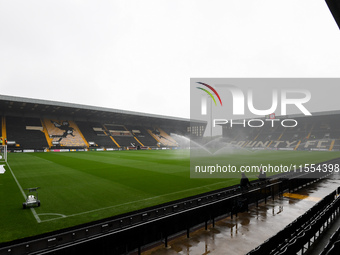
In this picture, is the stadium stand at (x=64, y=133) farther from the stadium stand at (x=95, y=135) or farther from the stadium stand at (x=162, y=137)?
the stadium stand at (x=162, y=137)

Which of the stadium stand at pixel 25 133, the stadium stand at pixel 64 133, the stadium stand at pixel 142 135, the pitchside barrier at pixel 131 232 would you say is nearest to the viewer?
the pitchside barrier at pixel 131 232

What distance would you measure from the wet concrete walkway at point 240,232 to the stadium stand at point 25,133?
46125 millimetres

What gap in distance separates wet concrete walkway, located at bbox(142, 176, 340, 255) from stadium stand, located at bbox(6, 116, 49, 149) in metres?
46.1

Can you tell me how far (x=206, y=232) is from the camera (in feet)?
20.5

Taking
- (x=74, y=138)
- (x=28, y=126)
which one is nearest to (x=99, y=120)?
(x=74, y=138)

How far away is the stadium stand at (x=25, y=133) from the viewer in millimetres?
42062

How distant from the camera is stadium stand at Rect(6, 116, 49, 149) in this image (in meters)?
42.1

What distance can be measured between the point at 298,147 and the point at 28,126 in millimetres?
69345

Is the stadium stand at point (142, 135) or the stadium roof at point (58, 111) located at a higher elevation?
the stadium roof at point (58, 111)

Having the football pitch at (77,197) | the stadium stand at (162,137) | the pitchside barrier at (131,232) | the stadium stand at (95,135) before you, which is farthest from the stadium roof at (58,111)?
the pitchside barrier at (131,232)

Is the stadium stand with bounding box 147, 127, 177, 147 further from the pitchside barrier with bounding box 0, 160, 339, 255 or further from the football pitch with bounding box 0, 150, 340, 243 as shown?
the pitchside barrier with bounding box 0, 160, 339, 255

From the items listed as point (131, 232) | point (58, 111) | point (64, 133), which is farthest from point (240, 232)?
point (58, 111)

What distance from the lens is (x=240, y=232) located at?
614 centimetres

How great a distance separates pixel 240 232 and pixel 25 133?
51099 millimetres
